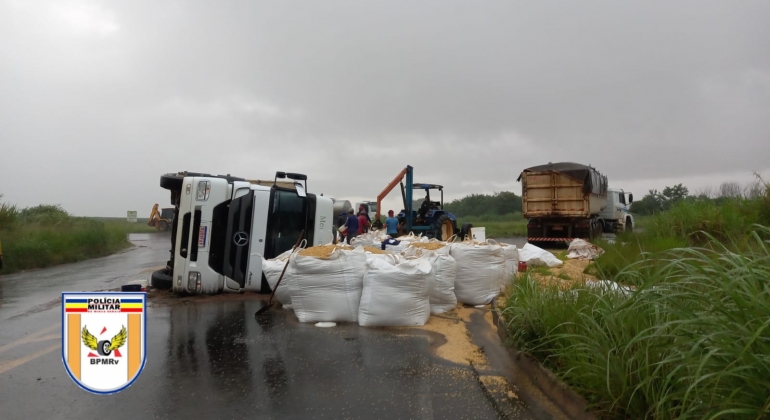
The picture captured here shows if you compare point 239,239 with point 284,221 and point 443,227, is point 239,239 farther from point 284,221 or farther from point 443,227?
point 443,227

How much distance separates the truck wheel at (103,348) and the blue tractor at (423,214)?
15094 millimetres

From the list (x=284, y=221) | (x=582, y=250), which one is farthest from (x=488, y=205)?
(x=284, y=221)

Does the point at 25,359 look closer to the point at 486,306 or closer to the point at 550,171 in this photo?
the point at 486,306

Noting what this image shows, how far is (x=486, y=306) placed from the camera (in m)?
7.40

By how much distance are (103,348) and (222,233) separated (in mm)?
5399

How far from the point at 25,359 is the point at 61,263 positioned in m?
13.2

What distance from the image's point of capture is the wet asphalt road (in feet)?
12.0

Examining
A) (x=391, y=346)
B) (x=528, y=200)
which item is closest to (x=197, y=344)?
(x=391, y=346)

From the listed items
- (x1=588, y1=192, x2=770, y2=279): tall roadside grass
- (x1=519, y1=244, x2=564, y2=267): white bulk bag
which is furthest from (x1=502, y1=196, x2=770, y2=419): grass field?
(x1=519, y1=244, x2=564, y2=267): white bulk bag

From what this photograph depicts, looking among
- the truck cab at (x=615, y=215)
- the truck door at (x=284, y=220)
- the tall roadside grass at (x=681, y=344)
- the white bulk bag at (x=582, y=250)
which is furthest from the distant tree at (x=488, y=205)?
the tall roadside grass at (x=681, y=344)

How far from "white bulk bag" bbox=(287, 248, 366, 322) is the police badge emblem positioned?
358cm

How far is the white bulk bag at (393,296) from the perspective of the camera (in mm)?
6000

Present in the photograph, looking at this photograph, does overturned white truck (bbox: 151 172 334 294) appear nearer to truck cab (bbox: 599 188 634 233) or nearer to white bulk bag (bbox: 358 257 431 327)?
white bulk bag (bbox: 358 257 431 327)

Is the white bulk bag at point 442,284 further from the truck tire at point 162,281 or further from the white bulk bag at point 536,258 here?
the truck tire at point 162,281
